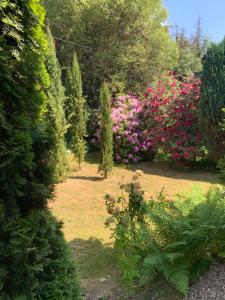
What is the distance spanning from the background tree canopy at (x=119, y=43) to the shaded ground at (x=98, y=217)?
447 centimetres

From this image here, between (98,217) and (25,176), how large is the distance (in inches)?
159

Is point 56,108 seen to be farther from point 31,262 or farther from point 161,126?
point 31,262

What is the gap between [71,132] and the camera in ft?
32.1

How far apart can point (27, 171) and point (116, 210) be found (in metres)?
2.39

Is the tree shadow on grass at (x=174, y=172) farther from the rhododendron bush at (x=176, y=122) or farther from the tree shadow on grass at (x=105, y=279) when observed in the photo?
the tree shadow on grass at (x=105, y=279)

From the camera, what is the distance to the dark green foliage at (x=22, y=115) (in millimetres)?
2137

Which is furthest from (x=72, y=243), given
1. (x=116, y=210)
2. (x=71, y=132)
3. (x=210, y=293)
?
(x=71, y=132)

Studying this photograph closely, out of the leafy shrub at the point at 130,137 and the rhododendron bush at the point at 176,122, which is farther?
the leafy shrub at the point at 130,137

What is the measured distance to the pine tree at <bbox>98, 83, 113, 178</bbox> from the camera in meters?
8.57

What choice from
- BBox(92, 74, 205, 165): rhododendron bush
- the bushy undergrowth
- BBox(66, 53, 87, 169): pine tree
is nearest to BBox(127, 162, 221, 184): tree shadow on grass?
BBox(92, 74, 205, 165): rhododendron bush

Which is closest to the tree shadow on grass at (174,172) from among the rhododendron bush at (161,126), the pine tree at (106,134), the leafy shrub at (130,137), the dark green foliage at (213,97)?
the rhododendron bush at (161,126)

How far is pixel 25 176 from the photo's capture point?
7.57 feet

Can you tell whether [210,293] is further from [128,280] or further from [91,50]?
[91,50]

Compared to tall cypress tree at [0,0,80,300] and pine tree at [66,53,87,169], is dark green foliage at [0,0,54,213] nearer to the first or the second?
tall cypress tree at [0,0,80,300]
